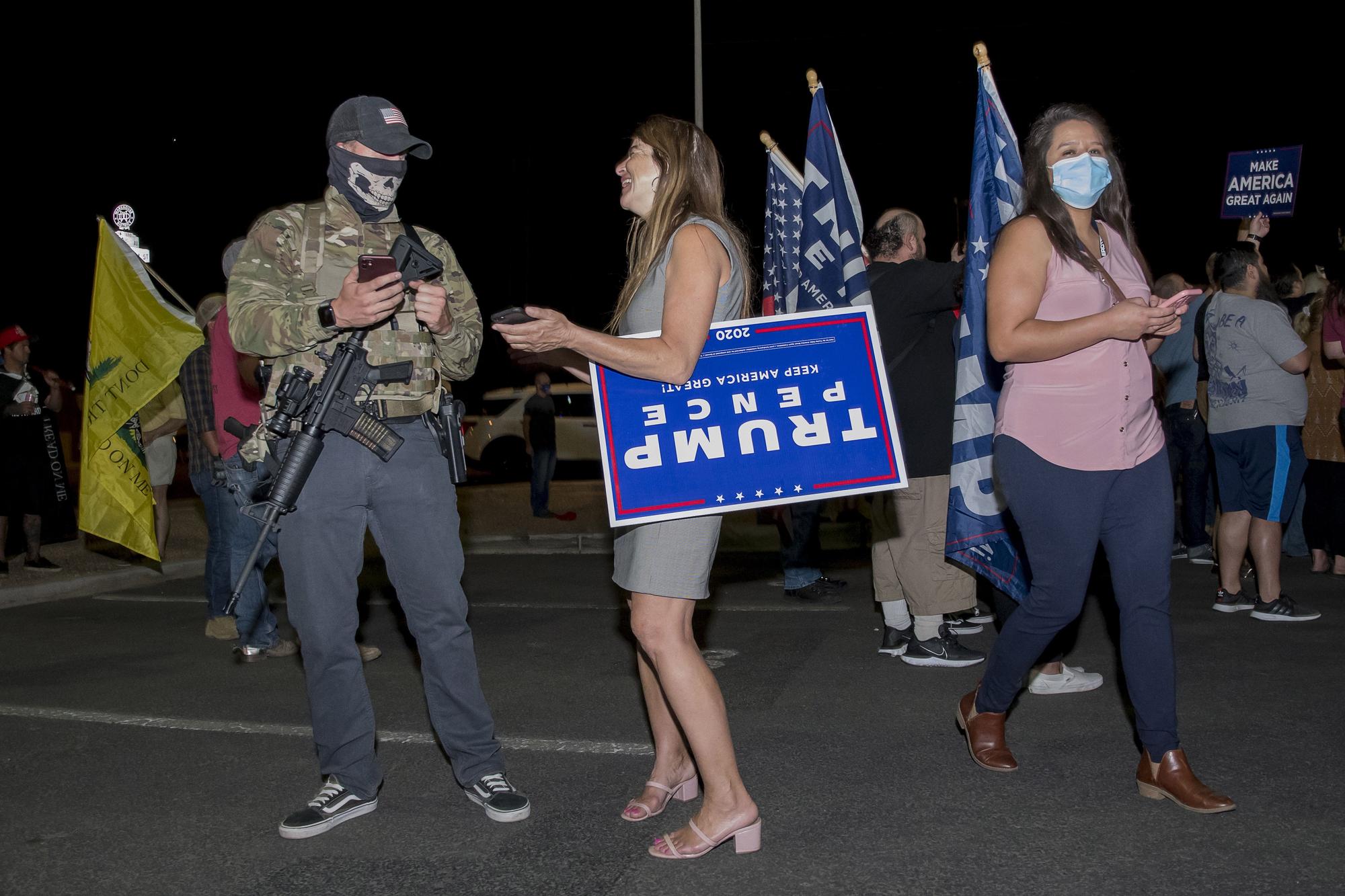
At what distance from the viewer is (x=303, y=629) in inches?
156

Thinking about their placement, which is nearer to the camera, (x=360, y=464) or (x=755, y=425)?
(x=755, y=425)

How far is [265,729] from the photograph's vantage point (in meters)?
5.39

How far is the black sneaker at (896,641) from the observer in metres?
6.52

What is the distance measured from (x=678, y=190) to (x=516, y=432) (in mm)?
20088

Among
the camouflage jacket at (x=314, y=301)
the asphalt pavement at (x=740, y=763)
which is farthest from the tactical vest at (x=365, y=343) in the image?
the asphalt pavement at (x=740, y=763)

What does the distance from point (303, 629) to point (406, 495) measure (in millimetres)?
538

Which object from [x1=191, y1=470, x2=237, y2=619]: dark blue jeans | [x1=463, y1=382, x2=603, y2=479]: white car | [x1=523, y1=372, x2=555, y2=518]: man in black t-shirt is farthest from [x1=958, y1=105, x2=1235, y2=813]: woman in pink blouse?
[x1=463, y1=382, x2=603, y2=479]: white car

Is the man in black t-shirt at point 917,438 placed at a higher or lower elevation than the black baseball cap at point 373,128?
lower

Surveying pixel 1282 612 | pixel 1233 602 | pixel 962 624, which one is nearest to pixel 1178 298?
pixel 962 624

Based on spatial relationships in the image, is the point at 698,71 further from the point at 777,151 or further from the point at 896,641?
the point at 896,641

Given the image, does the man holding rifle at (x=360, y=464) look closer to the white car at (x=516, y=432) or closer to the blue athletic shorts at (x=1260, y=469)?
the blue athletic shorts at (x=1260, y=469)

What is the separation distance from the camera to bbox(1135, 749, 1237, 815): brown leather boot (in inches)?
152

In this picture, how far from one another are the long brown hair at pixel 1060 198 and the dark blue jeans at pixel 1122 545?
0.68 meters

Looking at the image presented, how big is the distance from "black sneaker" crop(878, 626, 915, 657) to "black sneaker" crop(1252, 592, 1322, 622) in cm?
212
